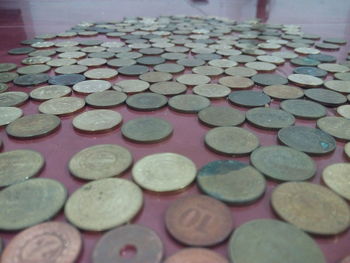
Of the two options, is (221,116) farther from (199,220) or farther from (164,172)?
(199,220)

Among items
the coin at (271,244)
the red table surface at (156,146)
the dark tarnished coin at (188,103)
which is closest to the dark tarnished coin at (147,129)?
the red table surface at (156,146)

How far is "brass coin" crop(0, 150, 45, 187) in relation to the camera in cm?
89

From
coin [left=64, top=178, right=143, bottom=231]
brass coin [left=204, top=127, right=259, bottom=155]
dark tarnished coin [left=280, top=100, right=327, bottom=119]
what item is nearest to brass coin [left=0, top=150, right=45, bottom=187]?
coin [left=64, top=178, right=143, bottom=231]

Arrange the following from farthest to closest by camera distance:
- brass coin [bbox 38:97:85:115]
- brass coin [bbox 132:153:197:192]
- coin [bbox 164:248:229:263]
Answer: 1. brass coin [bbox 38:97:85:115]
2. brass coin [bbox 132:153:197:192]
3. coin [bbox 164:248:229:263]

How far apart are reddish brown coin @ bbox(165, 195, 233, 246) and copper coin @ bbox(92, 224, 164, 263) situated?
53 mm

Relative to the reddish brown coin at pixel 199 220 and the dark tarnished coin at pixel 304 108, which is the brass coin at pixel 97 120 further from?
the dark tarnished coin at pixel 304 108

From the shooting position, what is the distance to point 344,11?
12.5 feet

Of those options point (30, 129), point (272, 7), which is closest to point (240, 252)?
point (30, 129)

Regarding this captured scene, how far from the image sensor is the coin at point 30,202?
0.74m

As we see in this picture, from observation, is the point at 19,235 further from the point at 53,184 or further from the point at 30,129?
the point at 30,129

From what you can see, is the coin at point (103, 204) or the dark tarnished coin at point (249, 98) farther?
the dark tarnished coin at point (249, 98)

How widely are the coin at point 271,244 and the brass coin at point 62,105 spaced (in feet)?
2.83

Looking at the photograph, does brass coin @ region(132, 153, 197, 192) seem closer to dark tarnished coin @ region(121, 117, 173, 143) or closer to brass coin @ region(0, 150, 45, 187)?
dark tarnished coin @ region(121, 117, 173, 143)

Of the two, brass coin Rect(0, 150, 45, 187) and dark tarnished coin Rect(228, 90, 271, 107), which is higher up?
dark tarnished coin Rect(228, 90, 271, 107)
